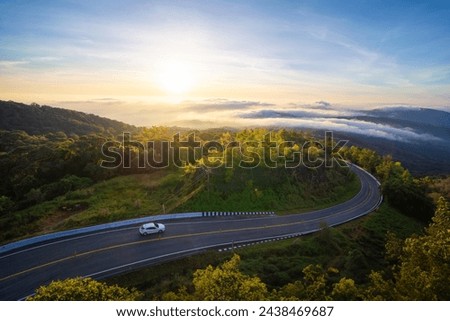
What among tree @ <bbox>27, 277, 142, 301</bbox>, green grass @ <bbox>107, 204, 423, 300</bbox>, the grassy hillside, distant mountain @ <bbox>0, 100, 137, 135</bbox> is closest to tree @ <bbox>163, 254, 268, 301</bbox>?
tree @ <bbox>27, 277, 142, 301</bbox>

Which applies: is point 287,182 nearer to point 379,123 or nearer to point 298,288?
point 379,123

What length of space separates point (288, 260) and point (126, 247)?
9089 mm

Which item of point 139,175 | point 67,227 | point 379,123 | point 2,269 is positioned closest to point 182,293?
point 2,269

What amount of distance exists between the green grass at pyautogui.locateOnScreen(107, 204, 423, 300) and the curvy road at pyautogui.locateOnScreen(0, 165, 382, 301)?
776 mm

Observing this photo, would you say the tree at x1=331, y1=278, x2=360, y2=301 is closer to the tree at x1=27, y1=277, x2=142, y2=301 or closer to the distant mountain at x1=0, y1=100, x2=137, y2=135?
the tree at x1=27, y1=277, x2=142, y2=301

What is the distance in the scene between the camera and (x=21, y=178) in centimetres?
2981

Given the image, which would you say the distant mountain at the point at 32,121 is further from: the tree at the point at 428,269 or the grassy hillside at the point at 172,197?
the tree at the point at 428,269

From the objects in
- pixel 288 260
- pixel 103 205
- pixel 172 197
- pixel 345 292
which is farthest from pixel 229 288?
pixel 172 197

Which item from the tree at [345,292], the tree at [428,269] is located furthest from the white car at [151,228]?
the tree at [428,269]

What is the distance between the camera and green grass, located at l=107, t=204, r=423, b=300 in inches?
633

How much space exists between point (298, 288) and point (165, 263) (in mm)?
8516

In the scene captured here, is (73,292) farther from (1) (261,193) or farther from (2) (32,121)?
(2) (32,121)

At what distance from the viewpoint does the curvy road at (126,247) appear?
587 inches

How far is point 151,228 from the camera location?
2056cm
